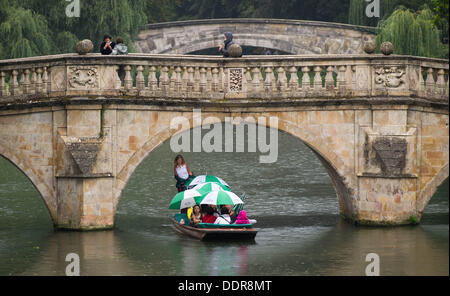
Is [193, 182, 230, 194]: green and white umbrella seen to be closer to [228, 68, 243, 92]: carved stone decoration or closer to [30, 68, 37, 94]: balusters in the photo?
[228, 68, 243, 92]: carved stone decoration

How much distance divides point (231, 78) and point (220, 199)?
284 cm

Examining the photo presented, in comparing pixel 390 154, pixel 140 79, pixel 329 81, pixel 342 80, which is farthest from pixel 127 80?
pixel 390 154

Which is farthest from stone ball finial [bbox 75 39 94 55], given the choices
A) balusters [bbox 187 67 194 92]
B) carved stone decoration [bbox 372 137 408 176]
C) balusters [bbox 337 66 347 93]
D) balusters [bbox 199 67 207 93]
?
carved stone decoration [bbox 372 137 408 176]

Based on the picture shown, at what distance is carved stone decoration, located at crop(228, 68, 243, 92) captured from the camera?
24047 millimetres

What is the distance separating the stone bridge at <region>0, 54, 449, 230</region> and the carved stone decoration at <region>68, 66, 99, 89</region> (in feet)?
0.07

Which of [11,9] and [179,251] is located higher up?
[11,9]

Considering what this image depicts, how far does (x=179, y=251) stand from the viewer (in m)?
22.1

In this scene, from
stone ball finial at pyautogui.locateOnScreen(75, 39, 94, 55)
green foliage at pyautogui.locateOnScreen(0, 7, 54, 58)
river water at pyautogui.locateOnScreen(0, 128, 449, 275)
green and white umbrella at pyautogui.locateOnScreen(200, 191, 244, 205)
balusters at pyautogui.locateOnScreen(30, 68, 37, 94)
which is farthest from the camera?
green foliage at pyautogui.locateOnScreen(0, 7, 54, 58)

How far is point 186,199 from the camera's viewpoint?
2427cm

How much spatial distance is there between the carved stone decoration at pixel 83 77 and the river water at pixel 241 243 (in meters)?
3.15
